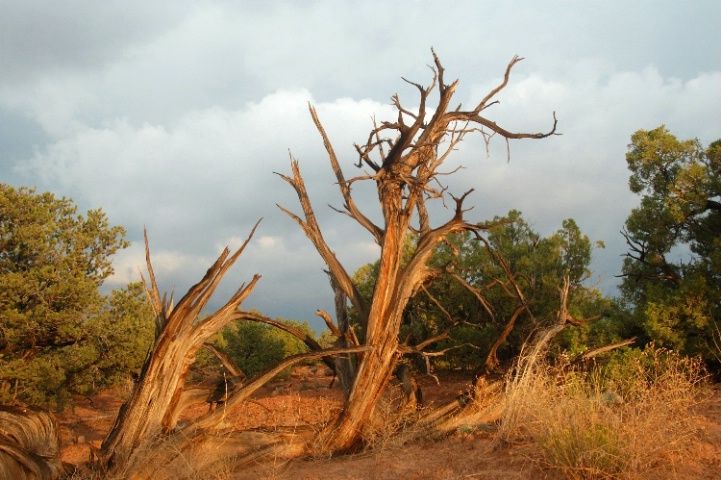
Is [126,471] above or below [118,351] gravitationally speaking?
below

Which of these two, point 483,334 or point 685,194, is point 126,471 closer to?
point 483,334

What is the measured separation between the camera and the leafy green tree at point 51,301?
11719 mm

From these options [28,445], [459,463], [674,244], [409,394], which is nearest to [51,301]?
[28,445]

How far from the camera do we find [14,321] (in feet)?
37.6

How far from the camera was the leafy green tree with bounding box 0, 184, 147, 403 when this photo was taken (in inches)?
461

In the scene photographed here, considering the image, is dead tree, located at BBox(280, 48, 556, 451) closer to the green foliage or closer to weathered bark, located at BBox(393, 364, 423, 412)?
weathered bark, located at BBox(393, 364, 423, 412)

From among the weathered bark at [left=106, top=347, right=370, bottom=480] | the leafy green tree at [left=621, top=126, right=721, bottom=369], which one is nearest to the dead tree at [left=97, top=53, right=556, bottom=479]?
the weathered bark at [left=106, top=347, right=370, bottom=480]

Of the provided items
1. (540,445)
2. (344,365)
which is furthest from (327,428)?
(540,445)

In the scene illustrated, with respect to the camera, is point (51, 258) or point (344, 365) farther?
point (51, 258)

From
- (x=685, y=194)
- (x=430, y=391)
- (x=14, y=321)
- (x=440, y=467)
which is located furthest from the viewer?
(x=430, y=391)

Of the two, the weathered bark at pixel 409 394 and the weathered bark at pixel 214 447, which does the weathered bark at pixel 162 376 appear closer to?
the weathered bark at pixel 214 447

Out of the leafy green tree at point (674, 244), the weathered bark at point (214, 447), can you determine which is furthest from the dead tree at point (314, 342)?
the leafy green tree at point (674, 244)

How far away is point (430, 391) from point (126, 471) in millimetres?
8790

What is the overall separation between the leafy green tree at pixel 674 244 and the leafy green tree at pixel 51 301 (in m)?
11.3
